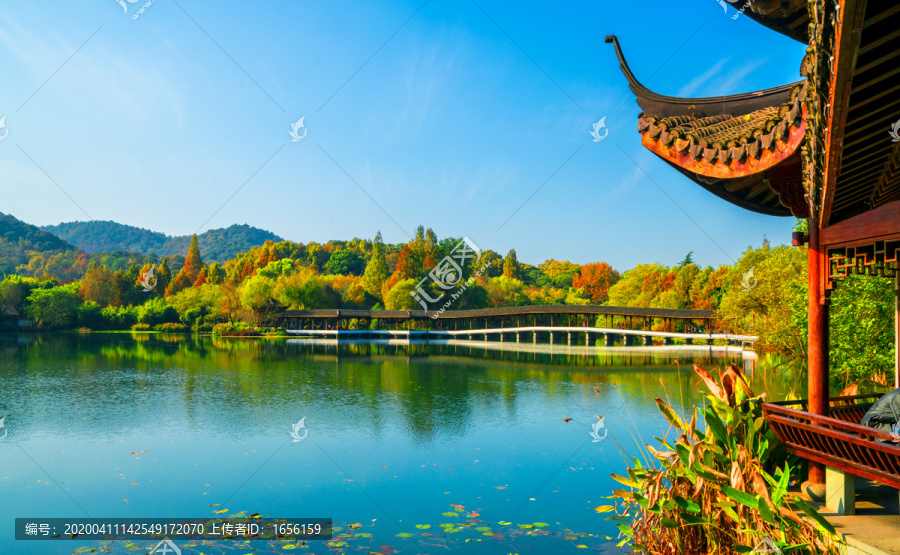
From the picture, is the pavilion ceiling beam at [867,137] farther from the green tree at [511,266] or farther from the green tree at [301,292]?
the green tree at [511,266]

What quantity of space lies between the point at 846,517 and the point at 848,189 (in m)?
2.17

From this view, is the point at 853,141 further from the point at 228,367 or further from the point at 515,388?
the point at 228,367

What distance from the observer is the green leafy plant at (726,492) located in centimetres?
332

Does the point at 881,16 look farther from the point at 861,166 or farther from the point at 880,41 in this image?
the point at 861,166

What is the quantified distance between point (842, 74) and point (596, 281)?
56.7 m

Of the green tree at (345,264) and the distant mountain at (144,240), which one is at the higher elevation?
the distant mountain at (144,240)

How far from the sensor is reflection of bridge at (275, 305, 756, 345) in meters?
33.8

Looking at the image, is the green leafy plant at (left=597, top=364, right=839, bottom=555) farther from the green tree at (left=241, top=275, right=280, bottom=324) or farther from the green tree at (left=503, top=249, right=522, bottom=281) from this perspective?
the green tree at (left=503, top=249, right=522, bottom=281)

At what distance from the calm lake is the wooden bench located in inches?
27.8

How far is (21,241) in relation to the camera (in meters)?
71.8

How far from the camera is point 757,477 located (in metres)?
3.47

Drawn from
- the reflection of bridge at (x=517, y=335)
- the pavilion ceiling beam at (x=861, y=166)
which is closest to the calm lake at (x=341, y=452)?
the pavilion ceiling beam at (x=861, y=166)

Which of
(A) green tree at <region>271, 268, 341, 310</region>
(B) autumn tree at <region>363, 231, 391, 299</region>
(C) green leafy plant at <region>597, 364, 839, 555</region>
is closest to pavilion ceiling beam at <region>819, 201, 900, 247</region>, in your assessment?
(C) green leafy plant at <region>597, 364, 839, 555</region>

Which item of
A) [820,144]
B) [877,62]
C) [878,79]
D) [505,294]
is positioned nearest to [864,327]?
[820,144]
